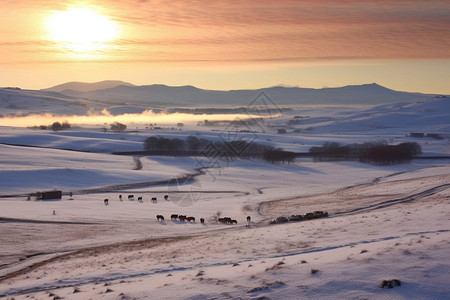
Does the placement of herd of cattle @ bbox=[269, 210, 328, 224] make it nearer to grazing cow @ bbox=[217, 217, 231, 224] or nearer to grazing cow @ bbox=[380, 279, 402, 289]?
grazing cow @ bbox=[217, 217, 231, 224]

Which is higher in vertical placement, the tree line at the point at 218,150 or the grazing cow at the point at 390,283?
the grazing cow at the point at 390,283

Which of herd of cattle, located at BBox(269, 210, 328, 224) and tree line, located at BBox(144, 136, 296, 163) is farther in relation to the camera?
tree line, located at BBox(144, 136, 296, 163)

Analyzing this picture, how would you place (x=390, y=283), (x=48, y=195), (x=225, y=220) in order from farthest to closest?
1. (x=48, y=195)
2. (x=225, y=220)
3. (x=390, y=283)

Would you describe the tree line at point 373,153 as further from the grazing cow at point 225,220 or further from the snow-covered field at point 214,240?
the grazing cow at point 225,220

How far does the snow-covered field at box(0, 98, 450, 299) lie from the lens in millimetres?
15992

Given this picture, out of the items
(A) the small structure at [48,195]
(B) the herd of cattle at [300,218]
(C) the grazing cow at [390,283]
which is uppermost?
(C) the grazing cow at [390,283]

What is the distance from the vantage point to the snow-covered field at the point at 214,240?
16.0m

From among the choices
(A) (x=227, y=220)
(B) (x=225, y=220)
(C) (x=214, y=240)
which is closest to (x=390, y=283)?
(C) (x=214, y=240)

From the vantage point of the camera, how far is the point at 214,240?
29.1 metres

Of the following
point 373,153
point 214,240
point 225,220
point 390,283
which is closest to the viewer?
point 390,283

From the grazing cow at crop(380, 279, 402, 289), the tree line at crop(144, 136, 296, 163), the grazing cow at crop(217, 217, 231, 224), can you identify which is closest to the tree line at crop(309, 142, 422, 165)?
the tree line at crop(144, 136, 296, 163)

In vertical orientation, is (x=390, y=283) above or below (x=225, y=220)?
above

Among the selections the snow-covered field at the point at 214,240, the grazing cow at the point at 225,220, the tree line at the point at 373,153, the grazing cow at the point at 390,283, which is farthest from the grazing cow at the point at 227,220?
the tree line at the point at 373,153

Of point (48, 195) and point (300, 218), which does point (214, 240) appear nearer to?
point (300, 218)
